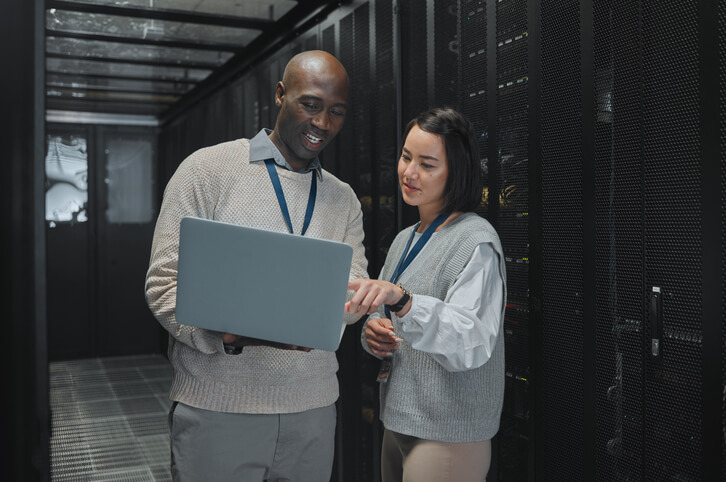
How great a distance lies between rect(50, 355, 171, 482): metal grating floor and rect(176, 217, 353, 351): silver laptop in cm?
294

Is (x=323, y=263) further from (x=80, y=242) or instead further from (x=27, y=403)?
(x=80, y=242)

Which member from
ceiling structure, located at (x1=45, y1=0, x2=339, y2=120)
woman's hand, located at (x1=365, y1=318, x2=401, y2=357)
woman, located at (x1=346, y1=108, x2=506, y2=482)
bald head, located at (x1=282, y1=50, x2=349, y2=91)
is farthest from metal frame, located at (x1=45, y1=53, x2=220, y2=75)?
woman's hand, located at (x1=365, y1=318, x2=401, y2=357)

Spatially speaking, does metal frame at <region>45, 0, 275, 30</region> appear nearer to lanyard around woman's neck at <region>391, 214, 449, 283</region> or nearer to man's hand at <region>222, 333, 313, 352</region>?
lanyard around woman's neck at <region>391, 214, 449, 283</region>

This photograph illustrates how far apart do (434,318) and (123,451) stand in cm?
360

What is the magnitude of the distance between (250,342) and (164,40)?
3.31m

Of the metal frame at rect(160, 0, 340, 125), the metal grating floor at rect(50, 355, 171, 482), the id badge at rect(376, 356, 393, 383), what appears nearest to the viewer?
the id badge at rect(376, 356, 393, 383)

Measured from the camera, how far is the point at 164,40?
4152 millimetres

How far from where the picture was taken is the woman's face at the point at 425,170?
165 cm

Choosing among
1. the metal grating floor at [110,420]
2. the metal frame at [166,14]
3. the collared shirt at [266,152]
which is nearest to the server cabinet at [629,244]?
the collared shirt at [266,152]

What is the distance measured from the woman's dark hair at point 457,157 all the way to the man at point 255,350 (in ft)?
1.00

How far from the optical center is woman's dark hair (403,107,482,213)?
5.41 feet

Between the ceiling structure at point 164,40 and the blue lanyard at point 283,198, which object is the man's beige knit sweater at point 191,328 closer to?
the blue lanyard at point 283,198

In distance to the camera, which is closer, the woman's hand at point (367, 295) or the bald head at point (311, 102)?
the woman's hand at point (367, 295)

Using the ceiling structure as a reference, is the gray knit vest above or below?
below
